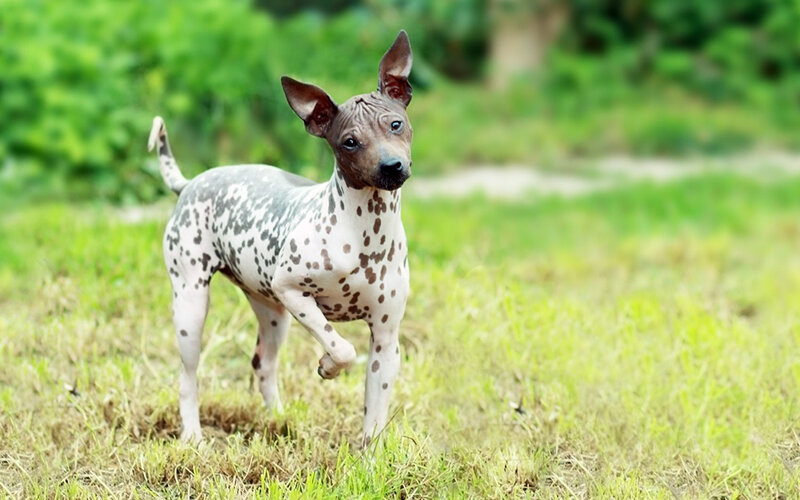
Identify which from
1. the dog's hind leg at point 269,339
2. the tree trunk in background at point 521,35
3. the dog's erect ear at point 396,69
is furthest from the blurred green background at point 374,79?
the dog's erect ear at point 396,69

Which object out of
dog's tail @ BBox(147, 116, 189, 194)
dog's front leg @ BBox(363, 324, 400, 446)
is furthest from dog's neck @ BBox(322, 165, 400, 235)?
dog's tail @ BBox(147, 116, 189, 194)

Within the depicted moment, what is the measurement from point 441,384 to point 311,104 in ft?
5.50

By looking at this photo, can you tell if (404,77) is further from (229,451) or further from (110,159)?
(110,159)

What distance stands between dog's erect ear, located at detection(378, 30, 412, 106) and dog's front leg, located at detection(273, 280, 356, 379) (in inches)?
27.4

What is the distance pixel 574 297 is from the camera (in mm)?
5926

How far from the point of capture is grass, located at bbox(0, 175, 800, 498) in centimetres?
366

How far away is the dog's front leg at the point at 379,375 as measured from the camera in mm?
3607

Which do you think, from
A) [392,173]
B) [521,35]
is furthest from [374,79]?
[392,173]

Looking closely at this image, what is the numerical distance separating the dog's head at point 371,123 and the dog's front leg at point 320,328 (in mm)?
401

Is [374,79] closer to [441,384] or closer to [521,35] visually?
[521,35]

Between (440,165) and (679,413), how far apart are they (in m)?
6.05

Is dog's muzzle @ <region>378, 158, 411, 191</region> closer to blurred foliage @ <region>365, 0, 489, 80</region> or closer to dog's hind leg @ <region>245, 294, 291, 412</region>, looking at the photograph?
dog's hind leg @ <region>245, 294, 291, 412</region>

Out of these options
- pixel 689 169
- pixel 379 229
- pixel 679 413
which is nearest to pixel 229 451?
pixel 379 229

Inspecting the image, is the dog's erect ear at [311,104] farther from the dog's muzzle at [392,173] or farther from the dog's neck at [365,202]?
the dog's muzzle at [392,173]
